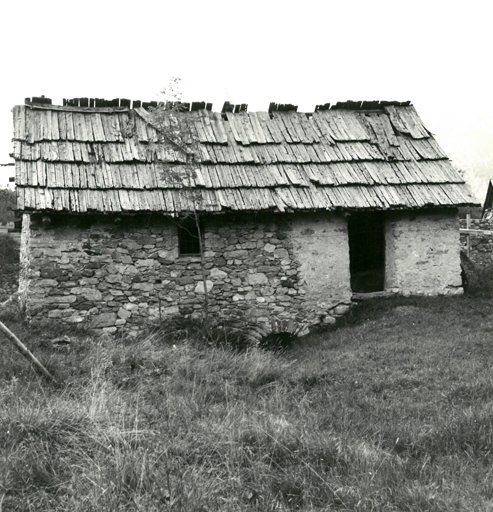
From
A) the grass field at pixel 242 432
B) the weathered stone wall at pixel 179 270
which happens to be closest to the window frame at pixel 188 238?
the weathered stone wall at pixel 179 270

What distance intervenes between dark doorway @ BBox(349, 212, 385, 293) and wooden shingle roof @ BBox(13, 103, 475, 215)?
1.30 meters

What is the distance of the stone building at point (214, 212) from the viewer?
31.4ft

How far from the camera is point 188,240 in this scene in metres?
10.4

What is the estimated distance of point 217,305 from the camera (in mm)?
10047

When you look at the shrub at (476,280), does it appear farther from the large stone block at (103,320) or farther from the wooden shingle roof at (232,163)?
the large stone block at (103,320)

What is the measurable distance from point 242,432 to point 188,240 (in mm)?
6201

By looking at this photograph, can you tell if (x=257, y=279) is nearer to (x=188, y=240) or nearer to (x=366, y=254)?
(x=188, y=240)

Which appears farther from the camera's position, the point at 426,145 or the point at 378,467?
the point at 426,145

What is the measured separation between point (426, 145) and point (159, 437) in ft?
31.9

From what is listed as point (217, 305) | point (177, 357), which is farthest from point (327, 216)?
point (177, 357)

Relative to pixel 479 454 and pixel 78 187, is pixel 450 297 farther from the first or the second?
pixel 78 187

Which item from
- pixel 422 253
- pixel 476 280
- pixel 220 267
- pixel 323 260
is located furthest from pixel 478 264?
pixel 220 267

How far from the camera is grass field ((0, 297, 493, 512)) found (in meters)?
3.80

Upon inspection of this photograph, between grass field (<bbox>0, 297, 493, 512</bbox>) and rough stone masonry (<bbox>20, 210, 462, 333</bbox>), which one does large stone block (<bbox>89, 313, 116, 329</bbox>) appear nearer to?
rough stone masonry (<bbox>20, 210, 462, 333</bbox>)
